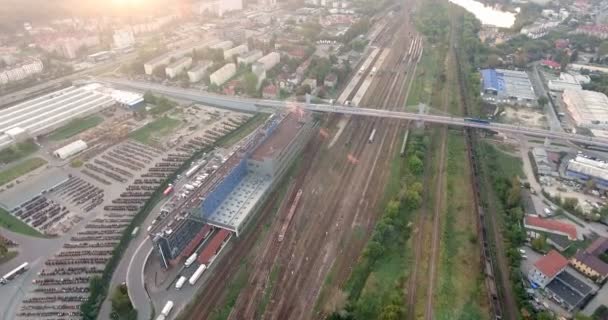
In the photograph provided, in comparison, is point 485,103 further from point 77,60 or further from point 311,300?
point 77,60

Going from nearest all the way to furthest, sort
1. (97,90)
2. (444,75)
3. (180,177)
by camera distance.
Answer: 1. (180,177)
2. (97,90)
3. (444,75)

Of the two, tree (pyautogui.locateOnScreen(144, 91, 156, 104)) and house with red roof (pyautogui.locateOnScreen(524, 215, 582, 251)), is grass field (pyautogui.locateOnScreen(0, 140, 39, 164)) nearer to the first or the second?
tree (pyautogui.locateOnScreen(144, 91, 156, 104))

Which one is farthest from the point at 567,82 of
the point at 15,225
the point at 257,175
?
the point at 15,225

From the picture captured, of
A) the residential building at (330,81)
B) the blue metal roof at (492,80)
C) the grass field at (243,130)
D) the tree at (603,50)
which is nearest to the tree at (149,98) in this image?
the grass field at (243,130)

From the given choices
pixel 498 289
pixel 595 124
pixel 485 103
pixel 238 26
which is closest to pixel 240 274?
pixel 498 289

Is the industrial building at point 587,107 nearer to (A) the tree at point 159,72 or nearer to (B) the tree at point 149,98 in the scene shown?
(B) the tree at point 149,98

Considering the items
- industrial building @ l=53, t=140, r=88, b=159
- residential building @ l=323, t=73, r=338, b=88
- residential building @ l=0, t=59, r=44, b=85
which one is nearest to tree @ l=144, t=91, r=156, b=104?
industrial building @ l=53, t=140, r=88, b=159
